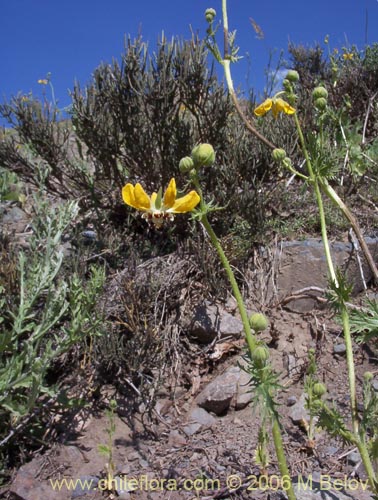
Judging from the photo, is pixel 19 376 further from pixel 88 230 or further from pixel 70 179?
pixel 70 179

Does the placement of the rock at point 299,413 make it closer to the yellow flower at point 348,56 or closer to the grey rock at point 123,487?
the grey rock at point 123,487

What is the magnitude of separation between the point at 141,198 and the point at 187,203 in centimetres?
21

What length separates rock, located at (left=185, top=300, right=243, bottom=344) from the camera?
106 inches

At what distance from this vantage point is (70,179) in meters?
3.93

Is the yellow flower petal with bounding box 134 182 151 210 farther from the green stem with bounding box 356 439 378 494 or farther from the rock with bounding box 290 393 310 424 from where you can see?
the rock with bounding box 290 393 310 424

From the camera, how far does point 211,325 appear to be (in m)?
2.70

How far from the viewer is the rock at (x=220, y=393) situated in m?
2.33

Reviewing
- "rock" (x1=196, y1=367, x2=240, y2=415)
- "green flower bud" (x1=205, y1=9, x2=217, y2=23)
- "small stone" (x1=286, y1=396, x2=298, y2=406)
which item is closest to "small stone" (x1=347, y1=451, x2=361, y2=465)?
"small stone" (x1=286, y1=396, x2=298, y2=406)

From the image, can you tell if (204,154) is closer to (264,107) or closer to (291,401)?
(264,107)

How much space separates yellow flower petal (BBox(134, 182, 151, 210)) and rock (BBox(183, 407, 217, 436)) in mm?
1237

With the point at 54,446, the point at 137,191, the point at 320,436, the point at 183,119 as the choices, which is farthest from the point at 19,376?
the point at 183,119

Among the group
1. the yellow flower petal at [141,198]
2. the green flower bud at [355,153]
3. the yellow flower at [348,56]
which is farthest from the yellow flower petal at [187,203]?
the yellow flower at [348,56]

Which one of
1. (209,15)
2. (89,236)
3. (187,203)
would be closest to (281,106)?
(209,15)

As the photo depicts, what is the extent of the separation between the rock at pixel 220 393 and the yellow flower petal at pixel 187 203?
45.9 inches
